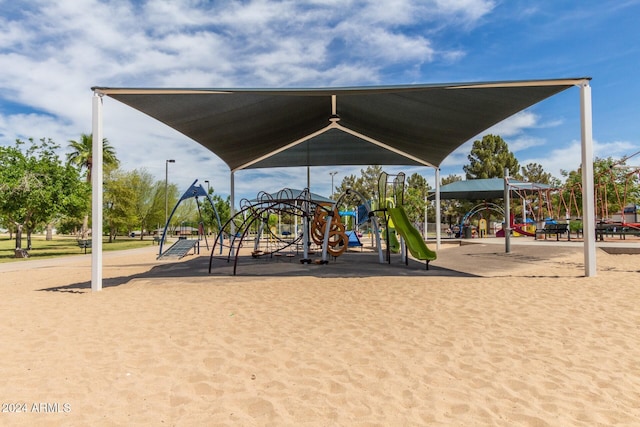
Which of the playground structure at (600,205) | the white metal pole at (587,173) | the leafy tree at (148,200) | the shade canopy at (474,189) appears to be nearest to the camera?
the white metal pole at (587,173)

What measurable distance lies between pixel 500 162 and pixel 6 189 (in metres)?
→ 42.7

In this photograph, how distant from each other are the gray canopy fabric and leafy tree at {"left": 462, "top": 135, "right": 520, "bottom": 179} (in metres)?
30.0

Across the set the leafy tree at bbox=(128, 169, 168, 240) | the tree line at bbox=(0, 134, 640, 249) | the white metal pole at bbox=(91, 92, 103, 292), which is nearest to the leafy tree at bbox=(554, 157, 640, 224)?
the tree line at bbox=(0, 134, 640, 249)

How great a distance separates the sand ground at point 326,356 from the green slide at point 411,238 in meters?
2.47

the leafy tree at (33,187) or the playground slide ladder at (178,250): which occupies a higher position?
the leafy tree at (33,187)

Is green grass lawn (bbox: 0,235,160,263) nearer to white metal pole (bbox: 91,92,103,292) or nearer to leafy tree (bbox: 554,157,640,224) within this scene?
white metal pole (bbox: 91,92,103,292)

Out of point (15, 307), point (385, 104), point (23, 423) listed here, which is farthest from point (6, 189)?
point (23, 423)

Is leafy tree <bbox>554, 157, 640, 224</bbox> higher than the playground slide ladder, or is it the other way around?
leafy tree <bbox>554, 157, 640, 224</bbox>

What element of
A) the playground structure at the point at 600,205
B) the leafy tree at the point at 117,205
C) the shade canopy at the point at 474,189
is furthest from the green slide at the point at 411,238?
the leafy tree at the point at 117,205

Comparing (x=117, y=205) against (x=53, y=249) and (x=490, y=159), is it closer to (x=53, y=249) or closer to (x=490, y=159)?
(x=53, y=249)

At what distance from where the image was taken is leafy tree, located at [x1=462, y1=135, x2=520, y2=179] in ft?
136

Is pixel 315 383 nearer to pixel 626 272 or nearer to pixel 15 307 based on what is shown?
pixel 15 307

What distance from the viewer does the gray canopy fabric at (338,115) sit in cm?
706

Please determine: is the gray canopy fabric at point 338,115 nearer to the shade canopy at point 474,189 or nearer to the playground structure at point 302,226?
the playground structure at point 302,226
